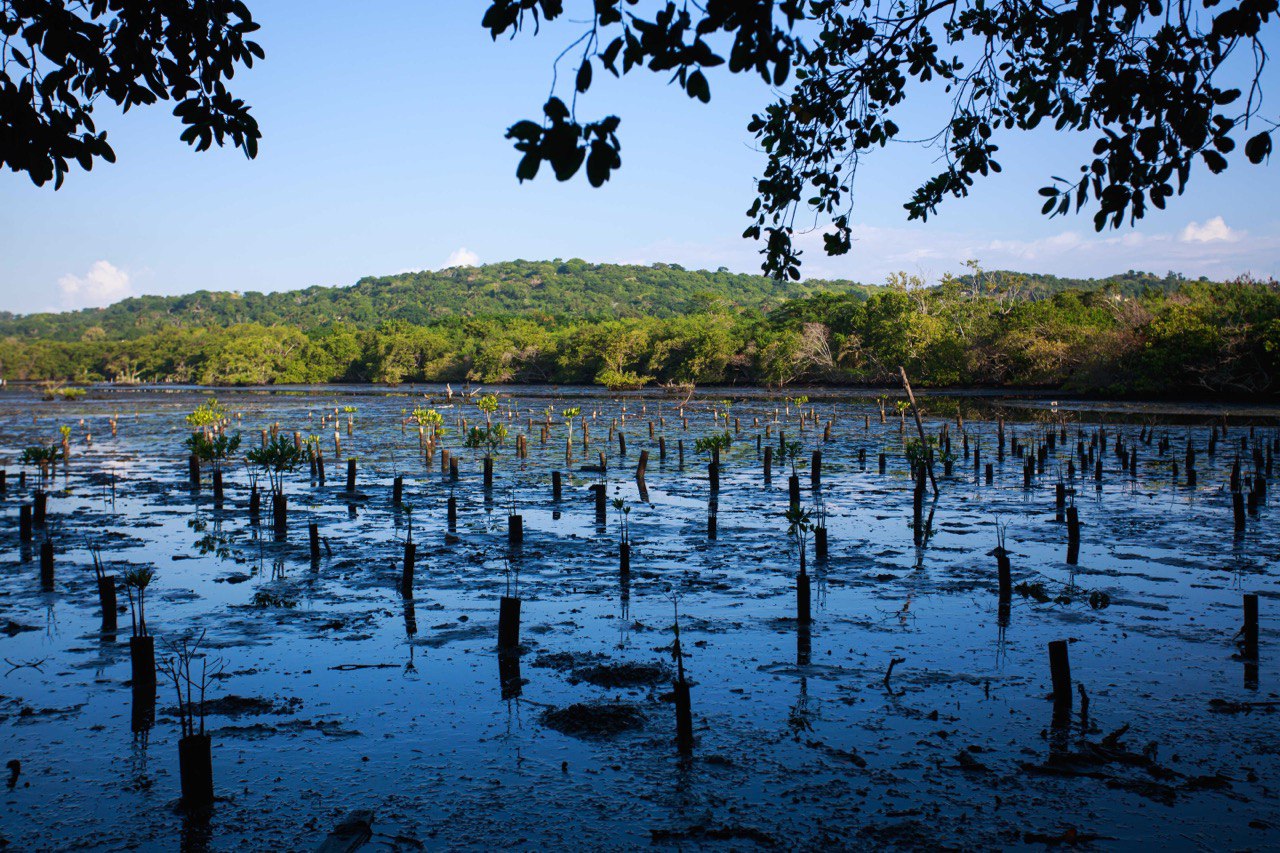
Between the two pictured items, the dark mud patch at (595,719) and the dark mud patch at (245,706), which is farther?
the dark mud patch at (245,706)

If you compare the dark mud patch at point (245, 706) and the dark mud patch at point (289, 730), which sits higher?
the dark mud patch at point (245, 706)

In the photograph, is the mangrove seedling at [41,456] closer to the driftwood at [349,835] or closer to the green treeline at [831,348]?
the driftwood at [349,835]

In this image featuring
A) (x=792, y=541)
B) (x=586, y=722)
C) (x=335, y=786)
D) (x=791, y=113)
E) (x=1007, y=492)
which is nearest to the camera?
(x=335, y=786)

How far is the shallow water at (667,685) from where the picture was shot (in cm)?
613

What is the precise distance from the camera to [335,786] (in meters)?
6.59

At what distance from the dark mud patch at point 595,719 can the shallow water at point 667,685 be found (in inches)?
5.7

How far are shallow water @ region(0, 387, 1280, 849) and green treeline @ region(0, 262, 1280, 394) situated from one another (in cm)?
3889

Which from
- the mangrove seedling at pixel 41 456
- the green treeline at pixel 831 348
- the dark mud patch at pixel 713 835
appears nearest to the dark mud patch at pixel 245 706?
the dark mud patch at pixel 713 835

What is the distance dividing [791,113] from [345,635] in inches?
277

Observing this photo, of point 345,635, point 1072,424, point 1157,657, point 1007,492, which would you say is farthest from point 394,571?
point 1072,424

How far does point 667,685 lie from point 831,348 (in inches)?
2976

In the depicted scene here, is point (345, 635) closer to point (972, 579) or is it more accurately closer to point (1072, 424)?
point (972, 579)

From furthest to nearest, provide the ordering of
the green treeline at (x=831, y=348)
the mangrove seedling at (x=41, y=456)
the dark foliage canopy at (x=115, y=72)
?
the green treeline at (x=831, y=348) < the mangrove seedling at (x=41, y=456) < the dark foliage canopy at (x=115, y=72)

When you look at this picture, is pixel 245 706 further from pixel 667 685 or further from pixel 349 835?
pixel 667 685
